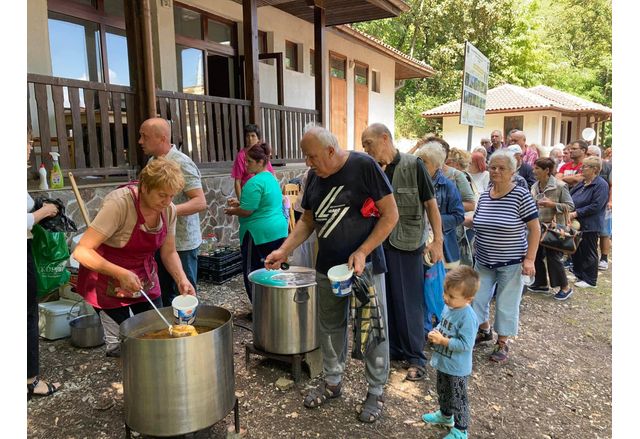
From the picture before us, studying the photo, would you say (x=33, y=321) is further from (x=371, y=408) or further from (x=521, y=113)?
(x=521, y=113)

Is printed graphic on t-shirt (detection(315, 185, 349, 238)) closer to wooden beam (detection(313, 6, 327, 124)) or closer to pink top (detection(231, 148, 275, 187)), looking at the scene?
pink top (detection(231, 148, 275, 187))

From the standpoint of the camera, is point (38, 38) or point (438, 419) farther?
point (38, 38)

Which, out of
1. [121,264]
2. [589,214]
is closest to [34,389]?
[121,264]

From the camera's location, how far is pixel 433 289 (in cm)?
414

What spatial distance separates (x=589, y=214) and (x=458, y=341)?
529 centimetres

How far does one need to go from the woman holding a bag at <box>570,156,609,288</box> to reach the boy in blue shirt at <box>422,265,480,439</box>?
4.82m

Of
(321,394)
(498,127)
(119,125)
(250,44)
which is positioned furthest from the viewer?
(498,127)

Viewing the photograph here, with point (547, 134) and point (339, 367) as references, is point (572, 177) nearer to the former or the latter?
point (339, 367)

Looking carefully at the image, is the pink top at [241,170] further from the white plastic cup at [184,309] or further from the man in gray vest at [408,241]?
the white plastic cup at [184,309]

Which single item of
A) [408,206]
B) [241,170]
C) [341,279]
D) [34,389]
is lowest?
[34,389]

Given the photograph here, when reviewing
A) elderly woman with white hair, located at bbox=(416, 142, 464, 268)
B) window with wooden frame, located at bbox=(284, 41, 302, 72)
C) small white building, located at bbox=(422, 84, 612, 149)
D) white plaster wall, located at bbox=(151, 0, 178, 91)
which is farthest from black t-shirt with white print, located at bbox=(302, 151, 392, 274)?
small white building, located at bbox=(422, 84, 612, 149)

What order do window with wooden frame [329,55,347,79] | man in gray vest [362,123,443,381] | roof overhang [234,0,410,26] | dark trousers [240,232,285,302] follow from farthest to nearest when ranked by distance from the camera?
window with wooden frame [329,55,347,79] < roof overhang [234,0,410,26] < dark trousers [240,232,285,302] < man in gray vest [362,123,443,381]

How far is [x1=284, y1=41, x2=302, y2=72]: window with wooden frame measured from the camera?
12484mm

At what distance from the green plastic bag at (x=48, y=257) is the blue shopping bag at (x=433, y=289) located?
3.22 metres
